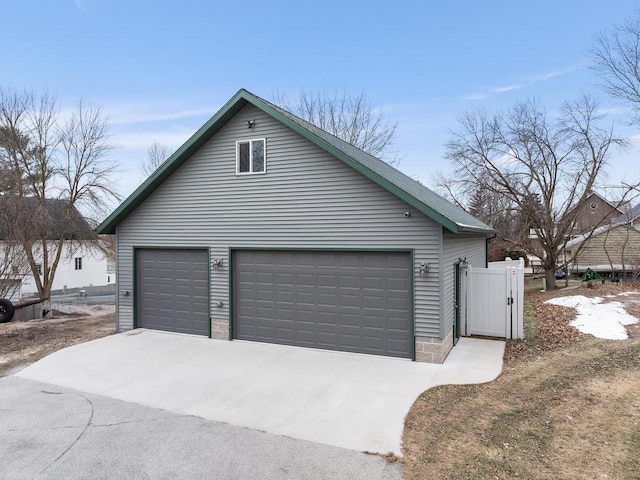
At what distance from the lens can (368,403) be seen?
20.3 feet

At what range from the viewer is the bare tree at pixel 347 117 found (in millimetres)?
26484

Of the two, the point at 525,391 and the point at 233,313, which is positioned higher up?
the point at 233,313

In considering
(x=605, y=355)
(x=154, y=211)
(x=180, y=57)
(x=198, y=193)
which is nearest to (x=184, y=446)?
(x=198, y=193)

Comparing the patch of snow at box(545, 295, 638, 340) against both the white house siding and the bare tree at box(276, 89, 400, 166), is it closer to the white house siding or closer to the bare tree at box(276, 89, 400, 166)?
the bare tree at box(276, 89, 400, 166)

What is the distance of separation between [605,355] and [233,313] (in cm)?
843

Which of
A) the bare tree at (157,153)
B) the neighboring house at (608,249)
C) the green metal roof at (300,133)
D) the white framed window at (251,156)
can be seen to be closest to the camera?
the green metal roof at (300,133)

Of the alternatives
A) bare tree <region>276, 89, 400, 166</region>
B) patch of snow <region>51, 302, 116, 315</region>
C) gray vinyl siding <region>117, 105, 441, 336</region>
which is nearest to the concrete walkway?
gray vinyl siding <region>117, 105, 441, 336</region>

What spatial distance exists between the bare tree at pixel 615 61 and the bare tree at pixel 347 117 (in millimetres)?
11798

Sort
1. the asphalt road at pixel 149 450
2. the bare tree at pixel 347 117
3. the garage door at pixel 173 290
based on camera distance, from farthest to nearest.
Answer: the bare tree at pixel 347 117 → the garage door at pixel 173 290 → the asphalt road at pixel 149 450

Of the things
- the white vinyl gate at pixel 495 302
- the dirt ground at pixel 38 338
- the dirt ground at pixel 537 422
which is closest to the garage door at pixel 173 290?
the dirt ground at pixel 38 338

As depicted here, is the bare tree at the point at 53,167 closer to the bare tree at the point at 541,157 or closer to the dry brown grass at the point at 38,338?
the dry brown grass at the point at 38,338

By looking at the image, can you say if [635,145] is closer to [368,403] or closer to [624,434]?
[624,434]

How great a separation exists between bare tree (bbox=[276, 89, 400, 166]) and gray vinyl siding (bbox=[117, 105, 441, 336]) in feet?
57.1

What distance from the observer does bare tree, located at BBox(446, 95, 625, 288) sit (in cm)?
1903
